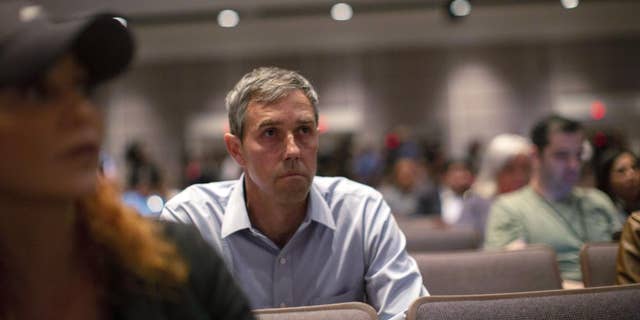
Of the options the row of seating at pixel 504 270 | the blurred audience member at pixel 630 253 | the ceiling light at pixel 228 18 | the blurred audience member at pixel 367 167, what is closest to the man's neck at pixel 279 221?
the row of seating at pixel 504 270

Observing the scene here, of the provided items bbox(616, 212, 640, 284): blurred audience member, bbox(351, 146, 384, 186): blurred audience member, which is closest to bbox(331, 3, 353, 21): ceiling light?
bbox(351, 146, 384, 186): blurred audience member

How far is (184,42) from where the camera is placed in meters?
13.4

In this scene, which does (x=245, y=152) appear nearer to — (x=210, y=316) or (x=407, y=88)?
(x=210, y=316)

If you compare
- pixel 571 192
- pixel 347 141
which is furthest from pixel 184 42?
pixel 571 192

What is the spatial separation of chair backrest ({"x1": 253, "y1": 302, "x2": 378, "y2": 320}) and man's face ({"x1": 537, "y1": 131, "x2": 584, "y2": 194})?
2.11 m

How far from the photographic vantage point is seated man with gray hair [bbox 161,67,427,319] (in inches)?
85.1

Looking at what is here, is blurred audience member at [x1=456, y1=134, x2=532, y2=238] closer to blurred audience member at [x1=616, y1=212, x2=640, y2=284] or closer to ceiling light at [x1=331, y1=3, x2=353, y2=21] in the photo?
blurred audience member at [x1=616, y1=212, x2=640, y2=284]

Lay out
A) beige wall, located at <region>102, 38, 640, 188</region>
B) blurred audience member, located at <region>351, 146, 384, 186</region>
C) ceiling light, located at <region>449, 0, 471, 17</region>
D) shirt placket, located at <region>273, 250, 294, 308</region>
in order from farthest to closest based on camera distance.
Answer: beige wall, located at <region>102, 38, 640, 188</region> < ceiling light, located at <region>449, 0, 471, 17</region> < blurred audience member, located at <region>351, 146, 384, 186</region> < shirt placket, located at <region>273, 250, 294, 308</region>

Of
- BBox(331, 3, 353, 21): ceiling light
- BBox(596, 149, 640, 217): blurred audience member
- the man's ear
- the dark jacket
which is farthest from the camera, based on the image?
BBox(331, 3, 353, 21): ceiling light

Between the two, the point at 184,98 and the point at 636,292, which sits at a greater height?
the point at 184,98

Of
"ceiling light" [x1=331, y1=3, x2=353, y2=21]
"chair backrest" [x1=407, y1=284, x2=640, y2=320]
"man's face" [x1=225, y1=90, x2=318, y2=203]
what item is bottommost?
"chair backrest" [x1=407, y1=284, x2=640, y2=320]

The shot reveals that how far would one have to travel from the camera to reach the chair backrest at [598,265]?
251cm

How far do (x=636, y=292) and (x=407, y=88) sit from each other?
1207cm

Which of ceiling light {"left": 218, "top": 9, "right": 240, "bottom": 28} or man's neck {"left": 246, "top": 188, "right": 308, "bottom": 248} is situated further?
ceiling light {"left": 218, "top": 9, "right": 240, "bottom": 28}
